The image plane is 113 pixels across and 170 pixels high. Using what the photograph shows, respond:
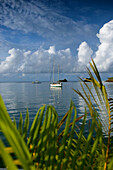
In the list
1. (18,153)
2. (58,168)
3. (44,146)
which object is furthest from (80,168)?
(18,153)

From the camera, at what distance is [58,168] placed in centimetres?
115

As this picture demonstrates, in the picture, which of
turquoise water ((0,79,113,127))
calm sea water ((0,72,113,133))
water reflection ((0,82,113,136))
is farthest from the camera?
turquoise water ((0,79,113,127))

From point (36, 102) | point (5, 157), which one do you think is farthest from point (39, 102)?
point (5, 157)

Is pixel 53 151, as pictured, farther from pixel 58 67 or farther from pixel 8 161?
pixel 58 67

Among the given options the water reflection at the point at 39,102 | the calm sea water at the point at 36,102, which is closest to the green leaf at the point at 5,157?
the calm sea water at the point at 36,102

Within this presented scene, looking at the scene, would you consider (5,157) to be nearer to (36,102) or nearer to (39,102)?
(39,102)

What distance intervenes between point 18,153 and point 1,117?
273mm

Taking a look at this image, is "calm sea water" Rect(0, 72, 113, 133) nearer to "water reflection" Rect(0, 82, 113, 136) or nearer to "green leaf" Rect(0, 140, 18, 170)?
"water reflection" Rect(0, 82, 113, 136)

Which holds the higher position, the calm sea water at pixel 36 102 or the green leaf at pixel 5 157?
the green leaf at pixel 5 157

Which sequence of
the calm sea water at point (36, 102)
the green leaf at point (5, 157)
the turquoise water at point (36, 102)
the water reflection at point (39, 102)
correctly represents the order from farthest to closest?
the turquoise water at point (36, 102)
the calm sea water at point (36, 102)
the water reflection at point (39, 102)
the green leaf at point (5, 157)

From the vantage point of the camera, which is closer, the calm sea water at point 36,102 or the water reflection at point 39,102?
the water reflection at point 39,102

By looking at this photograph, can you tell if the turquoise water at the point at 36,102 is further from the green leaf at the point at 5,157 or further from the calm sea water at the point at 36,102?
the green leaf at the point at 5,157

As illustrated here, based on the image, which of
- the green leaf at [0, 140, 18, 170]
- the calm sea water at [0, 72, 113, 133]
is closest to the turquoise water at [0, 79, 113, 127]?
the calm sea water at [0, 72, 113, 133]

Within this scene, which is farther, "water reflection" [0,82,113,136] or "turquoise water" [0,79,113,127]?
"turquoise water" [0,79,113,127]
